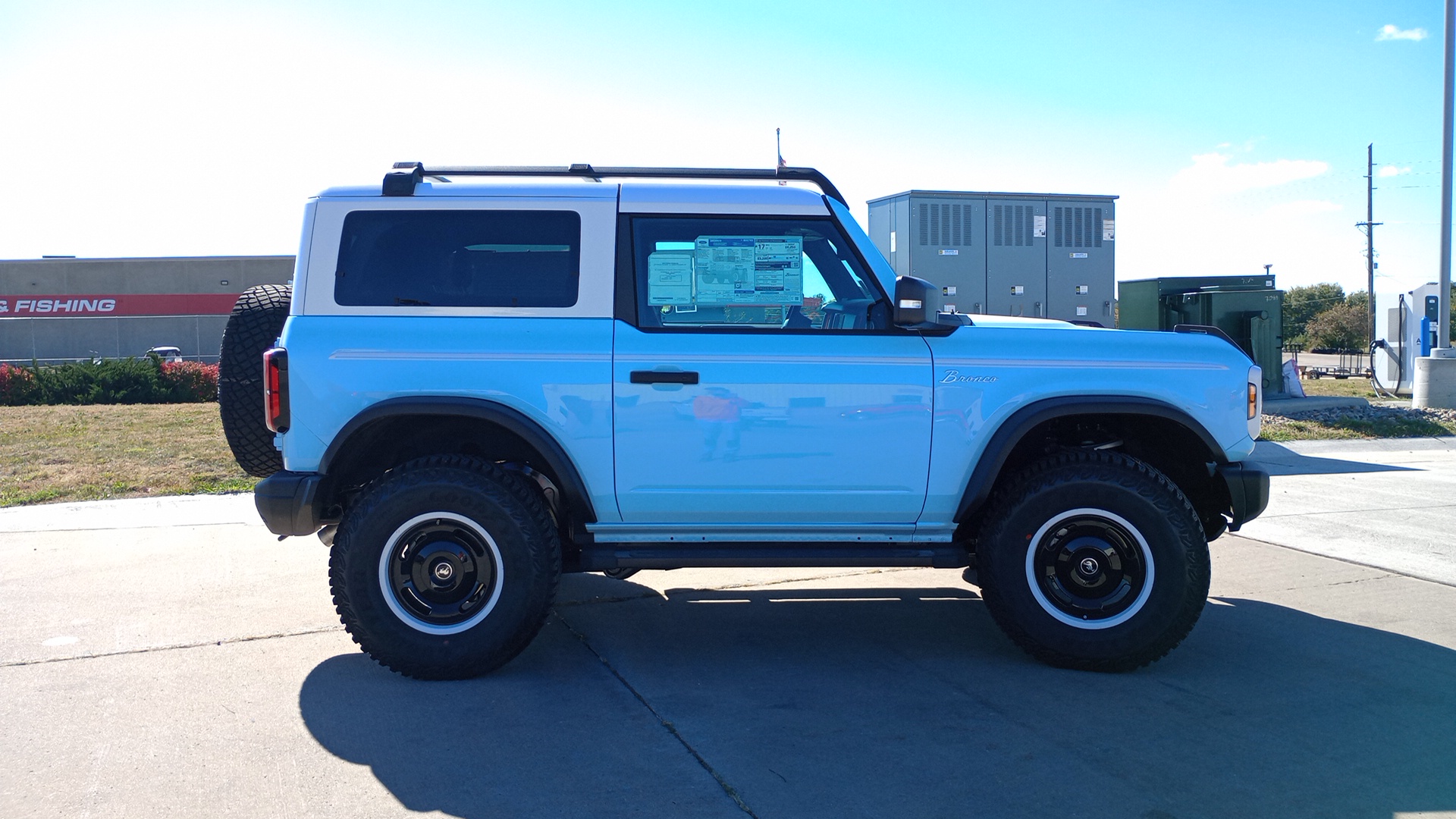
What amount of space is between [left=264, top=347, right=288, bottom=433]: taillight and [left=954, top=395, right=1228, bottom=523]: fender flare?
2.81 meters

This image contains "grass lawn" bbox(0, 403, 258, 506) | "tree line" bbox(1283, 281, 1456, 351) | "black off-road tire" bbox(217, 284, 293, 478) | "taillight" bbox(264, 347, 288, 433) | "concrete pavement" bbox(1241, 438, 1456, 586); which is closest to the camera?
"taillight" bbox(264, 347, 288, 433)

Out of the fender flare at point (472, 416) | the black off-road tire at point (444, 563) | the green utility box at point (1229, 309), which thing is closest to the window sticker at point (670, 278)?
the fender flare at point (472, 416)

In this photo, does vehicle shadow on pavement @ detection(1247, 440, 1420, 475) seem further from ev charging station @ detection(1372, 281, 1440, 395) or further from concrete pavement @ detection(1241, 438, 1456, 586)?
ev charging station @ detection(1372, 281, 1440, 395)

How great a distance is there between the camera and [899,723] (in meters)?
3.76

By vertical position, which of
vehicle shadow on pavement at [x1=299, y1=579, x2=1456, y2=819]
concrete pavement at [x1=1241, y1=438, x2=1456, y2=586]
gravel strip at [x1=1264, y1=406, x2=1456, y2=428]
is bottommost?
vehicle shadow on pavement at [x1=299, y1=579, x2=1456, y2=819]

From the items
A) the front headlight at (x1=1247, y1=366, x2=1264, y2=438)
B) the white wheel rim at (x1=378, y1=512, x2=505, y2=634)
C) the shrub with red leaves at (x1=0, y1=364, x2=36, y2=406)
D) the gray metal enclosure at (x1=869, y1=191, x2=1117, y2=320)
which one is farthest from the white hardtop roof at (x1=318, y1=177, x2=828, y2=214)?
the shrub with red leaves at (x1=0, y1=364, x2=36, y2=406)

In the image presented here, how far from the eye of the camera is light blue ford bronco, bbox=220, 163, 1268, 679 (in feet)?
13.7

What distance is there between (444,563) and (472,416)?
24.4 inches

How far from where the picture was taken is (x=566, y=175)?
15.2 feet

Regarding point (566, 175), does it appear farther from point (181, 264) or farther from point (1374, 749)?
point (181, 264)

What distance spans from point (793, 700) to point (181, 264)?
3807 cm

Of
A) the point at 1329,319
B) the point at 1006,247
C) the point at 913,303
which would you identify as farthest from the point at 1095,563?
the point at 1329,319

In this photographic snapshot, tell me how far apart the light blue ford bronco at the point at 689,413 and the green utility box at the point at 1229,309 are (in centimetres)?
1019

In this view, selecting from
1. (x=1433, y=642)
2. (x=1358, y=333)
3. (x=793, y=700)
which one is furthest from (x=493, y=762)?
(x=1358, y=333)
